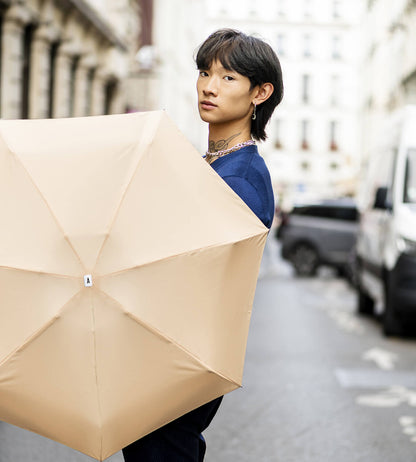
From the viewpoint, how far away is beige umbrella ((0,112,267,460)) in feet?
7.14

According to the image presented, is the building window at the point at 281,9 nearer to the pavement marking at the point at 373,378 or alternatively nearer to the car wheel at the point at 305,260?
the car wheel at the point at 305,260

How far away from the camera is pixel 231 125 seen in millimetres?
2699

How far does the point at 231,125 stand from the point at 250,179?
234mm

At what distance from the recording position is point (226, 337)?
237 centimetres

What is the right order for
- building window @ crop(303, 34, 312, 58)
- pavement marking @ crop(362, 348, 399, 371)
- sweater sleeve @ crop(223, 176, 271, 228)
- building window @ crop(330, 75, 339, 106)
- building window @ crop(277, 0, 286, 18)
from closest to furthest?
sweater sleeve @ crop(223, 176, 271, 228) < pavement marking @ crop(362, 348, 399, 371) < building window @ crop(330, 75, 339, 106) < building window @ crop(303, 34, 312, 58) < building window @ crop(277, 0, 286, 18)

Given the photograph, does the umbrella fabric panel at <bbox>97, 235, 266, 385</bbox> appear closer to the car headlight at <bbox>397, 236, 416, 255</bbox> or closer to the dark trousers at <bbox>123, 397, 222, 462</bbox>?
the dark trousers at <bbox>123, 397, 222, 462</bbox>

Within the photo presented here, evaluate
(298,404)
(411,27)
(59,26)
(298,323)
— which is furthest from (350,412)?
(411,27)

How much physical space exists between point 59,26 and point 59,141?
18641 millimetres

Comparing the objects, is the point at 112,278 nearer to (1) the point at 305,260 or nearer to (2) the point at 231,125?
(2) the point at 231,125

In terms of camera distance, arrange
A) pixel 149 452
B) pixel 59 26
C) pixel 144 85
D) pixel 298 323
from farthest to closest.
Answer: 1. pixel 144 85
2. pixel 59 26
3. pixel 298 323
4. pixel 149 452

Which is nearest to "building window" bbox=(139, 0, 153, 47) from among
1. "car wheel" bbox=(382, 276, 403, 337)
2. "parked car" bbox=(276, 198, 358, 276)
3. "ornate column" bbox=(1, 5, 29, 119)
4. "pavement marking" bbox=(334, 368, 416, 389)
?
"parked car" bbox=(276, 198, 358, 276)

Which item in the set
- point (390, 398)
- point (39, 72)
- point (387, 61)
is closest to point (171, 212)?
point (390, 398)

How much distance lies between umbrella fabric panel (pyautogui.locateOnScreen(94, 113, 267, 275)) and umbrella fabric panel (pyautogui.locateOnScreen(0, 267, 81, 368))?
0.35 feet

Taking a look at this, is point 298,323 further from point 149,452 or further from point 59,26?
point 59,26
